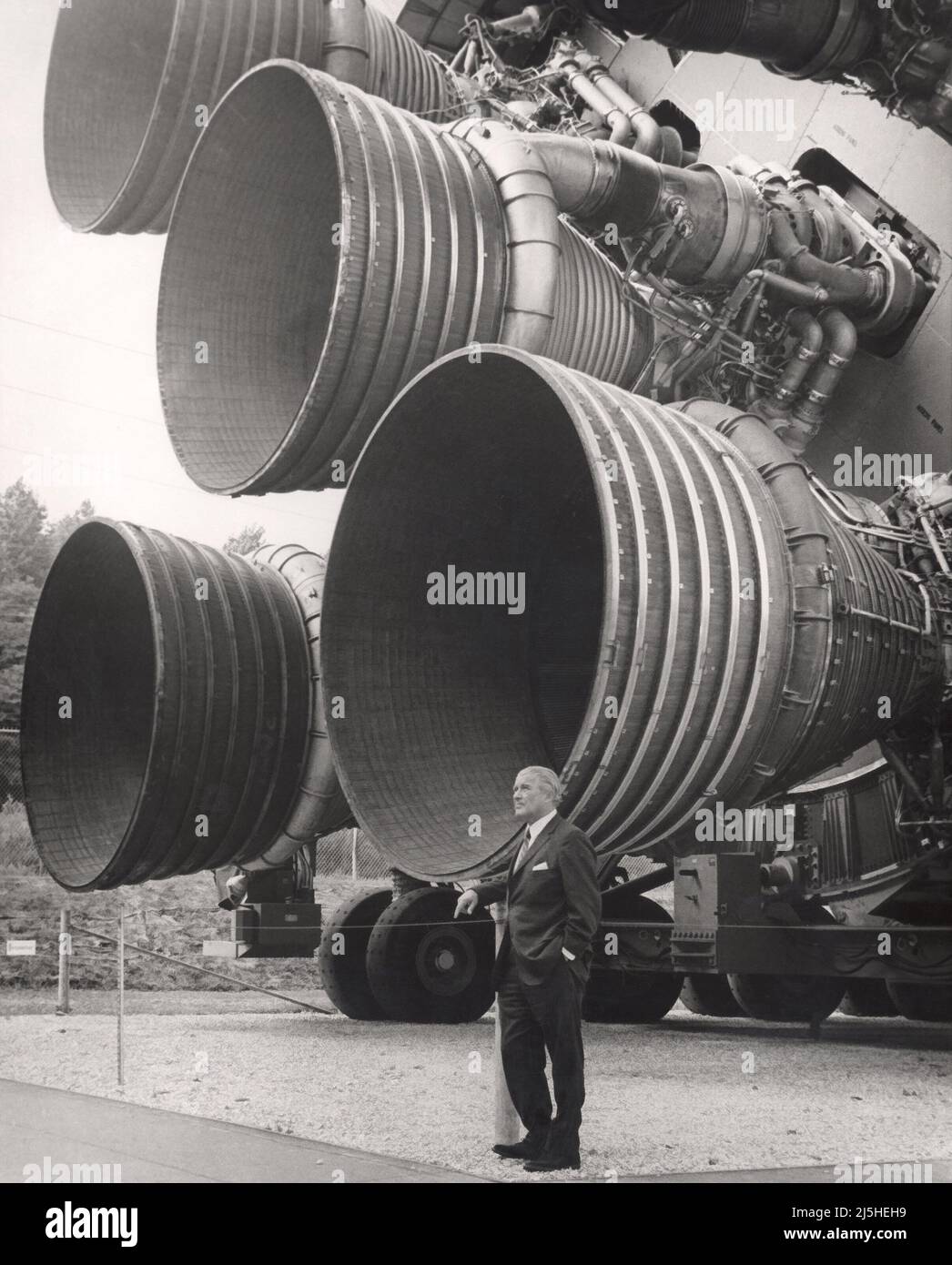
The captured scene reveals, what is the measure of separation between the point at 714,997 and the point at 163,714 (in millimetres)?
5354

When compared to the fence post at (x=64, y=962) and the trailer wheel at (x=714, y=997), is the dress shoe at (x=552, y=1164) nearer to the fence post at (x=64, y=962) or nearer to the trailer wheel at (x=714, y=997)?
the fence post at (x=64, y=962)

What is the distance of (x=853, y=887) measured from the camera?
777 cm

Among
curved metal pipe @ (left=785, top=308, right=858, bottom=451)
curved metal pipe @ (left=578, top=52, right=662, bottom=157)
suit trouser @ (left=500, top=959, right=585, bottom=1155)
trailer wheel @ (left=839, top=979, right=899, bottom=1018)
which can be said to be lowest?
trailer wheel @ (left=839, top=979, right=899, bottom=1018)

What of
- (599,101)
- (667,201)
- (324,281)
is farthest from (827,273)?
(324,281)

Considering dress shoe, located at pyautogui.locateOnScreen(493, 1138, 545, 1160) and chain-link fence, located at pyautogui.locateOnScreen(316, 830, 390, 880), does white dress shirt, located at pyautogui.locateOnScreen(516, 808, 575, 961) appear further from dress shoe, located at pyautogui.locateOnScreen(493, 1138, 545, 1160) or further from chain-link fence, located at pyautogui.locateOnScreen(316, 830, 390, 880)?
chain-link fence, located at pyautogui.locateOnScreen(316, 830, 390, 880)

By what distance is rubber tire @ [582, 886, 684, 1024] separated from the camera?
9.20m

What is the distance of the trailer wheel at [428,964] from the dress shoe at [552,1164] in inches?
185

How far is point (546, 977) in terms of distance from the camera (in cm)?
404

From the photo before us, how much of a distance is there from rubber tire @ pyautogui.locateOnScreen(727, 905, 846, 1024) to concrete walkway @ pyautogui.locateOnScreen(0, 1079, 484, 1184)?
5.62 m

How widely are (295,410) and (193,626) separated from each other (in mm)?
1299

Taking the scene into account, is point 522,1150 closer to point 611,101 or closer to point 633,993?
point 633,993

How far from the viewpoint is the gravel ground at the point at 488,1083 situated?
4.54m

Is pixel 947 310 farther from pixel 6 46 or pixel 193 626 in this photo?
pixel 6 46

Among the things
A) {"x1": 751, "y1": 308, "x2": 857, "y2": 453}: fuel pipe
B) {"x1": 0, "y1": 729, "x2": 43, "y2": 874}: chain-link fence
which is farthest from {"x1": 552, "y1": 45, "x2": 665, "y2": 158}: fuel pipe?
{"x1": 0, "y1": 729, "x2": 43, "y2": 874}: chain-link fence
